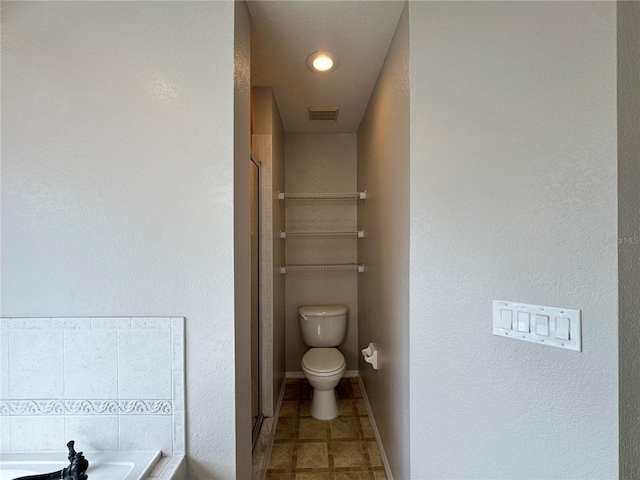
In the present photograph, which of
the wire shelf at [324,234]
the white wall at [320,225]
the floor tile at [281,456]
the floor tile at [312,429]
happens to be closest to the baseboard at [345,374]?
the white wall at [320,225]

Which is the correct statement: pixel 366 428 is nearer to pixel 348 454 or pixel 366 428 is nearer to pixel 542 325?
pixel 348 454

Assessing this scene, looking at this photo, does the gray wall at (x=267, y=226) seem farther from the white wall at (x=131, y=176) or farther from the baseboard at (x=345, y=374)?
the white wall at (x=131, y=176)

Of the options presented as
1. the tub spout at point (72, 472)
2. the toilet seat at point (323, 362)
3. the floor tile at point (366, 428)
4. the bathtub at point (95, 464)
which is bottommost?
the floor tile at point (366, 428)

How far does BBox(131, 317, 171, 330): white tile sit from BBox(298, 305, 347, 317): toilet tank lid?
1.49m

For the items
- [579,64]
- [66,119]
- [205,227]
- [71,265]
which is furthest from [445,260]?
[66,119]

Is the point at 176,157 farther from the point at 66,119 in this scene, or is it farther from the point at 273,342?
the point at 273,342

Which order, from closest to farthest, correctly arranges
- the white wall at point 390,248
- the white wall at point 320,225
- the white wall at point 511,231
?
the white wall at point 511,231
the white wall at point 390,248
the white wall at point 320,225

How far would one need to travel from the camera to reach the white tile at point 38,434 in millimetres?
1098

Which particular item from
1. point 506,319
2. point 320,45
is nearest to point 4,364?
point 506,319

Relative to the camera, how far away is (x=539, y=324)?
3.04ft

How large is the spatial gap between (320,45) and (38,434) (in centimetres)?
215

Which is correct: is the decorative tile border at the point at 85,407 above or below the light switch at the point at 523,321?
below

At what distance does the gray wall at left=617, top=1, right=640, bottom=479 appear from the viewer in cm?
67

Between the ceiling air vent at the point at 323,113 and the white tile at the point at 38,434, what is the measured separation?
7.58ft
